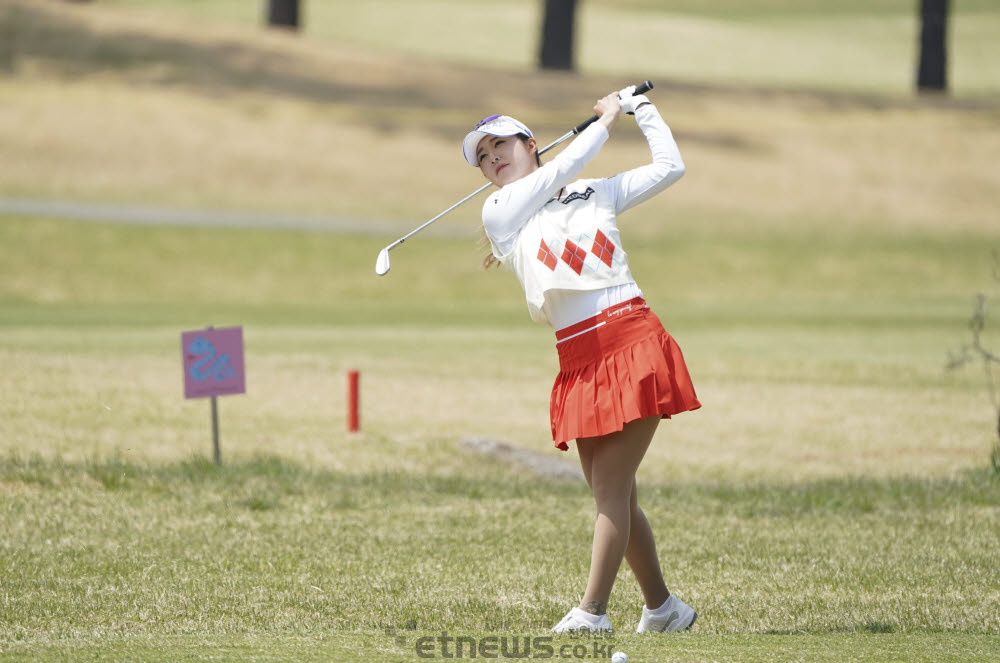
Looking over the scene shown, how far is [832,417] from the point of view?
14539 mm

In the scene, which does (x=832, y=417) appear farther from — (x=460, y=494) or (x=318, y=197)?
(x=318, y=197)

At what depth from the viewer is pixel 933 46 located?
4672 cm

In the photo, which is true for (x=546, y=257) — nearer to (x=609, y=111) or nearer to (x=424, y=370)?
(x=609, y=111)

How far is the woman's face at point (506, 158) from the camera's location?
18.2 ft

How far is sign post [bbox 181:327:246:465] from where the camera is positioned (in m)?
9.81

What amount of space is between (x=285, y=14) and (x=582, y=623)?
43.5 m

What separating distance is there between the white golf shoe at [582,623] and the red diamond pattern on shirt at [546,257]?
50.3 inches

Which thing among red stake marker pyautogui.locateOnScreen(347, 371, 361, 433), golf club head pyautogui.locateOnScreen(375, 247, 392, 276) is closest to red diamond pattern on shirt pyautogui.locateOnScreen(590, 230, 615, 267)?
golf club head pyautogui.locateOnScreen(375, 247, 392, 276)

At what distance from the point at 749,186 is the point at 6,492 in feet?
97.5

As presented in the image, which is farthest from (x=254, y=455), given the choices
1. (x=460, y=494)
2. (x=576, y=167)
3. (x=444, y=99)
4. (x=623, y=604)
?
(x=444, y=99)

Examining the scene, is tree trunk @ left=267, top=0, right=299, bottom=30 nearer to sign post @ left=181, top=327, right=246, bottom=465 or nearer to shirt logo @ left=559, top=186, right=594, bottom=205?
sign post @ left=181, top=327, right=246, bottom=465

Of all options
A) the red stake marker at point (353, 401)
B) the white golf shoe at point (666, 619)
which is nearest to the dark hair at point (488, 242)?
the white golf shoe at point (666, 619)

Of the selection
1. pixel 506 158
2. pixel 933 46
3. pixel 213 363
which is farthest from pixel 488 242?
pixel 933 46

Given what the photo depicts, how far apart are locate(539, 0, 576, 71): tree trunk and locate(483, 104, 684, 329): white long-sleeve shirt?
132 feet
